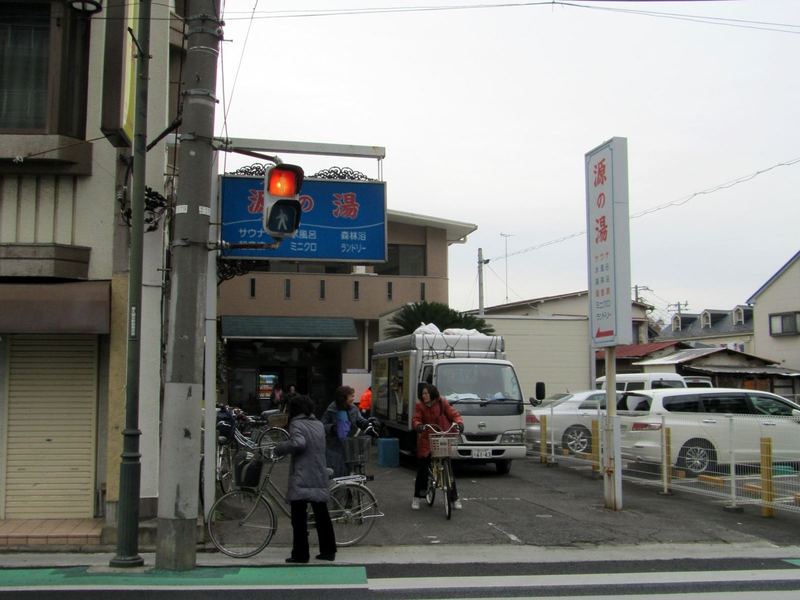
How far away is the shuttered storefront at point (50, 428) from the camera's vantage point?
32.2 feet

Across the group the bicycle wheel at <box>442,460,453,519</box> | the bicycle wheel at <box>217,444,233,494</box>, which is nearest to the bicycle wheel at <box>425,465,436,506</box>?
the bicycle wheel at <box>442,460,453,519</box>

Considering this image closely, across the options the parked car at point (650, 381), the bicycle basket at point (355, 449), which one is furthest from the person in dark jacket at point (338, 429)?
the parked car at point (650, 381)

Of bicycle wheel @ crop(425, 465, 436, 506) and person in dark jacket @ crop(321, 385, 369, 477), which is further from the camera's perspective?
bicycle wheel @ crop(425, 465, 436, 506)

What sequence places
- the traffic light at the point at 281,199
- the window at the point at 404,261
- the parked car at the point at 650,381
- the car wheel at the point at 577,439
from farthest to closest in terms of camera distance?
the window at the point at 404,261 < the parked car at the point at 650,381 < the car wheel at the point at 577,439 < the traffic light at the point at 281,199

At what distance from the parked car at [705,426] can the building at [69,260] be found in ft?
27.2

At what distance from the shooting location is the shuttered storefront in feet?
32.2

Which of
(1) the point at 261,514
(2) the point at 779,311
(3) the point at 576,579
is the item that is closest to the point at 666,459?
(3) the point at 576,579

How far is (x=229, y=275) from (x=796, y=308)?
38.9m

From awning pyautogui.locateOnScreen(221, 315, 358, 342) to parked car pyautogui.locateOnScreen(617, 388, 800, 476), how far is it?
12552mm

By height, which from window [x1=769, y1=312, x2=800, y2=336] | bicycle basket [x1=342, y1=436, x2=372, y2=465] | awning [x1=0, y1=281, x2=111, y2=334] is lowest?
bicycle basket [x1=342, y1=436, x2=372, y2=465]

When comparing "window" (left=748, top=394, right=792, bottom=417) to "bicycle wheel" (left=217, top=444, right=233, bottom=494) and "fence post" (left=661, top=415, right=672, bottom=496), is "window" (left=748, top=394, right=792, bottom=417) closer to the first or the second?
"fence post" (left=661, top=415, right=672, bottom=496)

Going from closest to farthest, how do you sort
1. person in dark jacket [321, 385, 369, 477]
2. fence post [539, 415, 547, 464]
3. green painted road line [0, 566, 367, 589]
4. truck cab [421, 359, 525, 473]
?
green painted road line [0, 566, 367, 589]
person in dark jacket [321, 385, 369, 477]
truck cab [421, 359, 525, 473]
fence post [539, 415, 547, 464]

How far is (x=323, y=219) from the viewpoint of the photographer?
10633 mm

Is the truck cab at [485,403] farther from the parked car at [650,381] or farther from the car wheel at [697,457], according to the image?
the parked car at [650,381]
